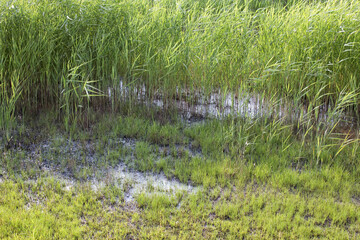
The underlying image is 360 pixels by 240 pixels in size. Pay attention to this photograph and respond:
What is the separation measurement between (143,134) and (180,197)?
3.54 feet

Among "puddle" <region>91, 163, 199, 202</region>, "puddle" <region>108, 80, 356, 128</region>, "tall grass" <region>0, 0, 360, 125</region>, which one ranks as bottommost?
"puddle" <region>91, 163, 199, 202</region>

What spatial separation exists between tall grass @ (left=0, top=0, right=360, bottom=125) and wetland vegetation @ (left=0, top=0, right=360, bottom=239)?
21mm

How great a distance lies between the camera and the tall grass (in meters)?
3.79

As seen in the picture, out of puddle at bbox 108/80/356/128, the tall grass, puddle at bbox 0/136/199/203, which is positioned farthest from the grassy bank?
the tall grass

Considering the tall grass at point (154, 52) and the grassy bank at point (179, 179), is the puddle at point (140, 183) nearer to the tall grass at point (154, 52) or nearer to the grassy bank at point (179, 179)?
the grassy bank at point (179, 179)

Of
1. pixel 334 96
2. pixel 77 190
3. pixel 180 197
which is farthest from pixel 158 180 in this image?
pixel 334 96

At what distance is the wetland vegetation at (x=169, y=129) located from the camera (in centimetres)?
270

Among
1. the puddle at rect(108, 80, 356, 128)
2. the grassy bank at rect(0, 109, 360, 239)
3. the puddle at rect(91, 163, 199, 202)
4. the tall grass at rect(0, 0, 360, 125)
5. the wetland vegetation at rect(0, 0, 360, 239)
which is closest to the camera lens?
the grassy bank at rect(0, 109, 360, 239)

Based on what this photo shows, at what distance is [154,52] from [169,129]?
100cm

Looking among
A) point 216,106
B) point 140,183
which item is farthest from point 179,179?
point 216,106

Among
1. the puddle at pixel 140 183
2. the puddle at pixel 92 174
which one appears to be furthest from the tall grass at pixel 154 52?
the puddle at pixel 140 183

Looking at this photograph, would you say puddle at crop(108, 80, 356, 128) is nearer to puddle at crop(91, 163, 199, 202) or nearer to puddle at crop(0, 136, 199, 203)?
puddle at crop(0, 136, 199, 203)

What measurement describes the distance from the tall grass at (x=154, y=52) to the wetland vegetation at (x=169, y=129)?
2 centimetres

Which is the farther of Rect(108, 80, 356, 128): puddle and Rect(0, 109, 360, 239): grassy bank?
Rect(108, 80, 356, 128): puddle
